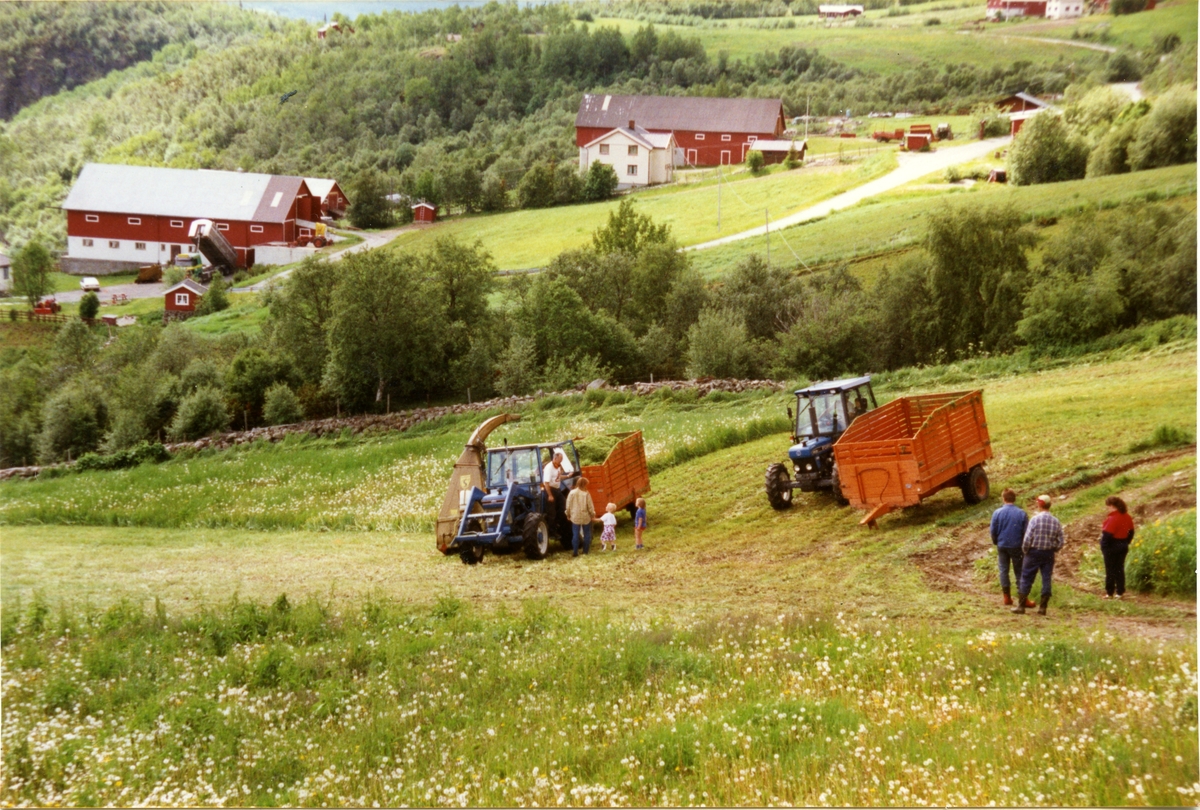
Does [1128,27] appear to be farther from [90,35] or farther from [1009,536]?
[90,35]

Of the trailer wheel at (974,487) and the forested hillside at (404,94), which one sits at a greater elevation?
the forested hillside at (404,94)

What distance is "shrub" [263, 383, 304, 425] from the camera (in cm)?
2006

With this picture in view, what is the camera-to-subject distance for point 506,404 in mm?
20641

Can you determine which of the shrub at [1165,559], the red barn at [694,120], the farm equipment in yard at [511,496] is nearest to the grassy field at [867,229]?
the red barn at [694,120]

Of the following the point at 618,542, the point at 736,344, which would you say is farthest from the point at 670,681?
the point at 736,344

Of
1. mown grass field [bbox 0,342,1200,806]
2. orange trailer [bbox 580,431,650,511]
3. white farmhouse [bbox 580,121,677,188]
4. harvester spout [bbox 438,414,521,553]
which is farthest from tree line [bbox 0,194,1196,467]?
orange trailer [bbox 580,431,650,511]

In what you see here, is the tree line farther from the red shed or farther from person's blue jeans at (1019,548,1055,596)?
person's blue jeans at (1019,548,1055,596)

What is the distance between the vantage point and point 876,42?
1994cm

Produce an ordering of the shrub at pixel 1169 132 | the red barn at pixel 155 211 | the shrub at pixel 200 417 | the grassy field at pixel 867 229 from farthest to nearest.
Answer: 1. the grassy field at pixel 867 229
2. the shrub at pixel 200 417
3. the red barn at pixel 155 211
4. the shrub at pixel 1169 132

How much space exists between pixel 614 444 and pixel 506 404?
18.0 feet

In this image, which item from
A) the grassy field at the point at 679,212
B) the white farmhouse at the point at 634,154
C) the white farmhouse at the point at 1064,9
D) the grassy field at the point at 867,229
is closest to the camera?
the white farmhouse at the point at 1064,9

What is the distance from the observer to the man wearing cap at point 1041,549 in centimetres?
922

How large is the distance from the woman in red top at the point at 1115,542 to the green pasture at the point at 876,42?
39.5 ft

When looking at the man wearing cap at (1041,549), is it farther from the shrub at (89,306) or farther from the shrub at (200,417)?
the shrub at (89,306)
